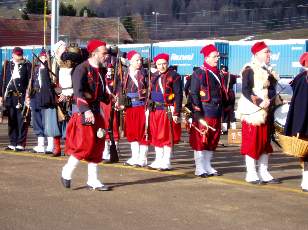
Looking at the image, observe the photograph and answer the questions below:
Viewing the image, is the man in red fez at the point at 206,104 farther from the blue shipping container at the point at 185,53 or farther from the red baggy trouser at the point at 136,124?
the blue shipping container at the point at 185,53

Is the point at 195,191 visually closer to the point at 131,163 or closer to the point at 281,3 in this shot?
the point at 131,163

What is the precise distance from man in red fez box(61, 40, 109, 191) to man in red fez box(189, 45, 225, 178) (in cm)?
155

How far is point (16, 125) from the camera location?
1352cm

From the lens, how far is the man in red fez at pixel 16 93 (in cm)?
1327

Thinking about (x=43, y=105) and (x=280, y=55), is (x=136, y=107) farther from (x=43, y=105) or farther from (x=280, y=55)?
(x=280, y=55)

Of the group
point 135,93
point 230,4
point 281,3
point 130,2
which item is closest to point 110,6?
point 130,2

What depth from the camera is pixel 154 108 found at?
36.0 feet

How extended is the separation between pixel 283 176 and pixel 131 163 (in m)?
2.51

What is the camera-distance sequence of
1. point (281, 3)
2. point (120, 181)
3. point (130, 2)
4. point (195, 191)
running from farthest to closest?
point (130, 2) → point (281, 3) → point (120, 181) → point (195, 191)

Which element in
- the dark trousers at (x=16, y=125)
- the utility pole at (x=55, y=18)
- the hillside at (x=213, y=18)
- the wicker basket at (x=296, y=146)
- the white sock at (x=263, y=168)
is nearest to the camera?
the wicker basket at (x=296, y=146)

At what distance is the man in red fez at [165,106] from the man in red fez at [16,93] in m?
3.36

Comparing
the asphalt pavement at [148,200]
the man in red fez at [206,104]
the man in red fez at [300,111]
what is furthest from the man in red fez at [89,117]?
the man in red fez at [300,111]

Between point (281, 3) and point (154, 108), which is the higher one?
point (281, 3)

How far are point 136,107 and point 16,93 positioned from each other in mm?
2925
